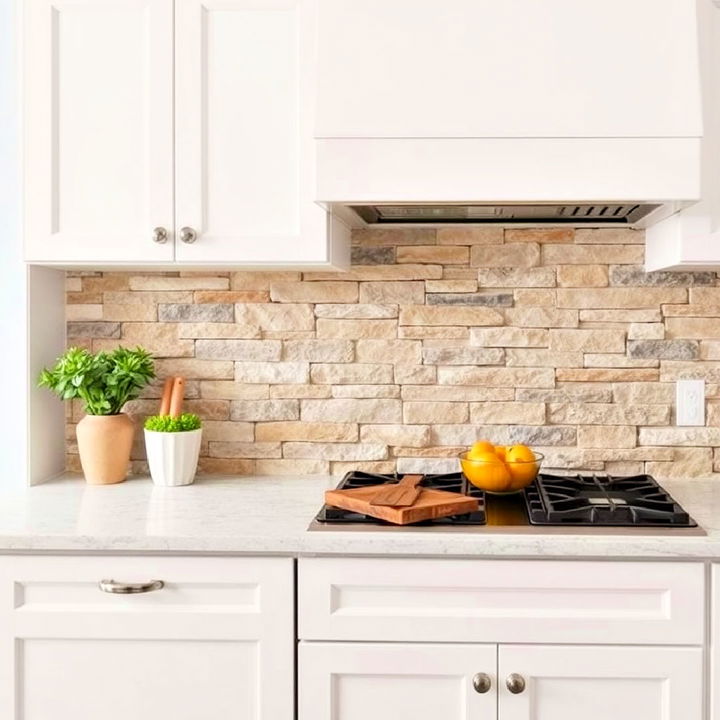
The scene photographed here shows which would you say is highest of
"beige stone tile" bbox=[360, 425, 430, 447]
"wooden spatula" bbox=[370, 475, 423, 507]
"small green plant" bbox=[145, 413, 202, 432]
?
"small green plant" bbox=[145, 413, 202, 432]

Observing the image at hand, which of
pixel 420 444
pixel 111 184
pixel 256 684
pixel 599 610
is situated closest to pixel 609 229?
pixel 420 444

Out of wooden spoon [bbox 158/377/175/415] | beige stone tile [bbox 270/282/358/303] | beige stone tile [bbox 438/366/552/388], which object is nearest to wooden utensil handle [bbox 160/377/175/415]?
wooden spoon [bbox 158/377/175/415]

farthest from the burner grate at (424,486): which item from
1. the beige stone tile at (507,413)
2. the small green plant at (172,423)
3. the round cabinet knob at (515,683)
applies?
the small green plant at (172,423)

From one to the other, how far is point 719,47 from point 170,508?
1.64 meters

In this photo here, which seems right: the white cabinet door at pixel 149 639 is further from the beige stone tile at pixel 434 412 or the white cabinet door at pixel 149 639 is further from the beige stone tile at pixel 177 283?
the beige stone tile at pixel 177 283

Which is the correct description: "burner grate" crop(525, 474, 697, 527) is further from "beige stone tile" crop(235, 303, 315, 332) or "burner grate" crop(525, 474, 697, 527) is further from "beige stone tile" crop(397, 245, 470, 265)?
"beige stone tile" crop(235, 303, 315, 332)

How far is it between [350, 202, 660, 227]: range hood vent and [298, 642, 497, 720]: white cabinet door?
995mm

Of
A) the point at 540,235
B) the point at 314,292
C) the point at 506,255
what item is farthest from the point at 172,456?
the point at 540,235

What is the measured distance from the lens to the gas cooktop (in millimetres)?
1875

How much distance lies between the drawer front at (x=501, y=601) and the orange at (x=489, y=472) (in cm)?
33

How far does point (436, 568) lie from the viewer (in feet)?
5.99

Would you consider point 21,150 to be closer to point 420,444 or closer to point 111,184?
point 111,184

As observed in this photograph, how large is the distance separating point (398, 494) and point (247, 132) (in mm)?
931

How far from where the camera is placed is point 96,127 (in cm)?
221
